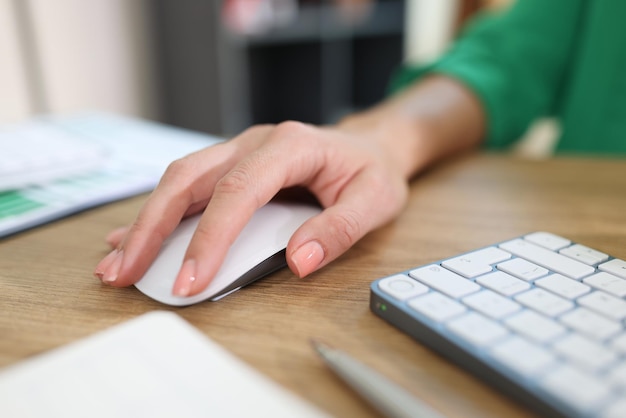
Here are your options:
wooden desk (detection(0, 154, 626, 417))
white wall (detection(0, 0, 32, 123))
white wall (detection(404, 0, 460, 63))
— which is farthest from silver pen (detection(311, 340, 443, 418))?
white wall (detection(404, 0, 460, 63))

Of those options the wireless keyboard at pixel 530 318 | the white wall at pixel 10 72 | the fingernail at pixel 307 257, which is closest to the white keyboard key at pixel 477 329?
the wireless keyboard at pixel 530 318

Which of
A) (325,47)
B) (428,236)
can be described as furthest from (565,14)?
(325,47)

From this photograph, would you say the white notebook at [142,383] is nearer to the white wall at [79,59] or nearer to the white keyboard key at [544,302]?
the white keyboard key at [544,302]

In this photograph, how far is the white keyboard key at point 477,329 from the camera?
219 mm

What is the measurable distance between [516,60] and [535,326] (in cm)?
69

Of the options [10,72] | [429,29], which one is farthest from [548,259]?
[429,29]

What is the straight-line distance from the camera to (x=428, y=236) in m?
0.40

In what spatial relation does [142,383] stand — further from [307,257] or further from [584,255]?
[584,255]

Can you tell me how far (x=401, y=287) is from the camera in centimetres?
27

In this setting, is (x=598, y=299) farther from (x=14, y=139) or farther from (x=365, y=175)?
(x=14, y=139)

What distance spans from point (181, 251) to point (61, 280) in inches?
3.6

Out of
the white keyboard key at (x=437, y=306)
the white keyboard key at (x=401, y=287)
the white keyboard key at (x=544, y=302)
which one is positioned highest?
the white keyboard key at (x=544, y=302)

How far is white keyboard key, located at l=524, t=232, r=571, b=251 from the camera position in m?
0.33

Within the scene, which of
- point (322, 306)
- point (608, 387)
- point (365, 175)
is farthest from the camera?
point (365, 175)
